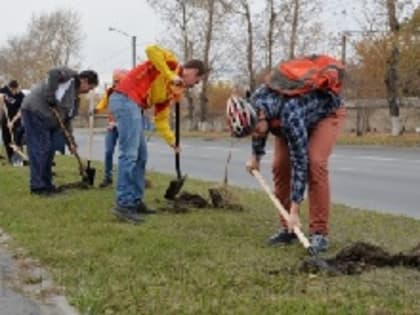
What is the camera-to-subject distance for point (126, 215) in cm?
850

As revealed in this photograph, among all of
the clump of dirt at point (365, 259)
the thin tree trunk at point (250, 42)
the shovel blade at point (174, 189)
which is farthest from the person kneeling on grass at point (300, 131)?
the thin tree trunk at point (250, 42)

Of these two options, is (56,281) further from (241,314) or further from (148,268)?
(241,314)

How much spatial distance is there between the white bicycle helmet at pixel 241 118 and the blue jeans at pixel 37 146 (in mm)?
5045

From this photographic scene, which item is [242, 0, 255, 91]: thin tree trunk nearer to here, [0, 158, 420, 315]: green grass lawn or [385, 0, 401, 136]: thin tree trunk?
[385, 0, 401, 136]: thin tree trunk

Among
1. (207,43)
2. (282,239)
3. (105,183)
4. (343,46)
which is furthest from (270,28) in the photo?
(282,239)

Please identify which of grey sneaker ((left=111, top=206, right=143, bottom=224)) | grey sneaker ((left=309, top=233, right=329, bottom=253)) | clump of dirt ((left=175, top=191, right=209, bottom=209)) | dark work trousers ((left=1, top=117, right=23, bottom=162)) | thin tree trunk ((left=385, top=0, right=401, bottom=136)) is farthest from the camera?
thin tree trunk ((left=385, top=0, right=401, bottom=136))

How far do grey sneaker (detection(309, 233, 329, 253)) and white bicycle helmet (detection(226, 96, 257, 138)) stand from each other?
39.8 inches

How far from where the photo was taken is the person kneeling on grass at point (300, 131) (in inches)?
250

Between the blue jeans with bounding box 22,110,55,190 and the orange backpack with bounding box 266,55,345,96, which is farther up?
the orange backpack with bounding box 266,55,345,96

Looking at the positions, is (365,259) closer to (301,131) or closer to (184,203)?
(301,131)

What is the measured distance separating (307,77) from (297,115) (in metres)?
0.30

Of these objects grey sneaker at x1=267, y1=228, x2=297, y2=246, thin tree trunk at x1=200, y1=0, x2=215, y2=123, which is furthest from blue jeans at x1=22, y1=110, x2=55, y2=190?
thin tree trunk at x1=200, y1=0, x2=215, y2=123

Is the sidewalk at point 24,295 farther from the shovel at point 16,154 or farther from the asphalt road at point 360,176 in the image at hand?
the shovel at point 16,154

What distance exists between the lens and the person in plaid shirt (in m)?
6.36
